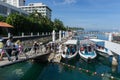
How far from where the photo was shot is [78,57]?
138 ft

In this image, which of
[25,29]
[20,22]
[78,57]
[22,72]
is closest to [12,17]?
[20,22]

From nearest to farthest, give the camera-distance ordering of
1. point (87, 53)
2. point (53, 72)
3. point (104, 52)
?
point (53, 72) → point (87, 53) → point (104, 52)

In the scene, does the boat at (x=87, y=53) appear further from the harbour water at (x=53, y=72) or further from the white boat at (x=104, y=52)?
the white boat at (x=104, y=52)

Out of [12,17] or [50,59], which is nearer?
[50,59]

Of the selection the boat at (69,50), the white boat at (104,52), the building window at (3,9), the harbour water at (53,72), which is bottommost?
the harbour water at (53,72)

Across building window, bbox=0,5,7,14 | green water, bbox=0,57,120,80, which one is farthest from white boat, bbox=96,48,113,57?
building window, bbox=0,5,7,14

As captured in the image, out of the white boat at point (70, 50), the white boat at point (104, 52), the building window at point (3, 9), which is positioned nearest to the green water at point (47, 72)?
the white boat at point (70, 50)

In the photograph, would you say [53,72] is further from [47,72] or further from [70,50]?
[70,50]

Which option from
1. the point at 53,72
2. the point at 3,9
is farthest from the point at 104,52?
the point at 3,9

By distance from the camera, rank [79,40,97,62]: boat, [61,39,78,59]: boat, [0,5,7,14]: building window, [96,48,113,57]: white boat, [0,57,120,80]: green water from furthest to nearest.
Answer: [0,5,7,14]: building window
[96,48,113,57]: white boat
[79,40,97,62]: boat
[61,39,78,59]: boat
[0,57,120,80]: green water

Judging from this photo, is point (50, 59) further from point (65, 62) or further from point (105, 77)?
point (105, 77)

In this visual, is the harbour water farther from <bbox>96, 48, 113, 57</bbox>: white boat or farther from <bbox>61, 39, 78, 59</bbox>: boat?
<bbox>96, 48, 113, 57</bbox>: white boat

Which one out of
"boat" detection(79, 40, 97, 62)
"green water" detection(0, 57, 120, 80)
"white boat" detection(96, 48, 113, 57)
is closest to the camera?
"green water" detection(0, 57, 120, 80)

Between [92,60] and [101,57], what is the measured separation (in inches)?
283
